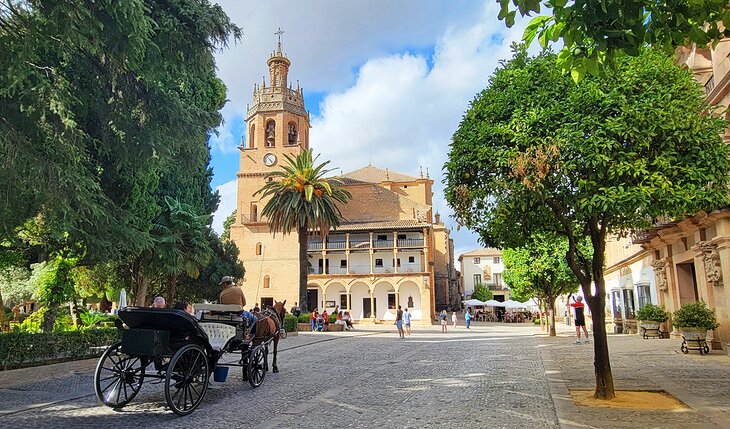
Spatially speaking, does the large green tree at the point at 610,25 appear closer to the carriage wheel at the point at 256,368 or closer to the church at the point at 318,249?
the carriage wheel at the point at 256,368

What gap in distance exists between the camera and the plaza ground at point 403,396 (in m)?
6.73

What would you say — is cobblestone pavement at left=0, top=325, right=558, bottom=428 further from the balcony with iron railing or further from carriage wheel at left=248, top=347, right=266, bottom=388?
the balcony with iron railing

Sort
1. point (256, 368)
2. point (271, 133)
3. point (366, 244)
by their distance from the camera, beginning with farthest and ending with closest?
point (271, 133) < point (366, 244) < point (256, 368)

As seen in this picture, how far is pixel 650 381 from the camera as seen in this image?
979cm

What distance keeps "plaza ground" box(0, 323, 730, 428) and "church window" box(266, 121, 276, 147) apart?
131 ft

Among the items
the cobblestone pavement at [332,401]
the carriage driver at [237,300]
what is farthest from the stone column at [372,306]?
the carriage driver at [237,300]

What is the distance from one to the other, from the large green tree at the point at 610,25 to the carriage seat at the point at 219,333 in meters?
6.32

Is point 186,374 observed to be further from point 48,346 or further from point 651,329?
point 651,329

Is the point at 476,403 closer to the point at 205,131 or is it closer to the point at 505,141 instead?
the point at 505,141

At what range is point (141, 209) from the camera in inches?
620

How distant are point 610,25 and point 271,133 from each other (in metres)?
49.7

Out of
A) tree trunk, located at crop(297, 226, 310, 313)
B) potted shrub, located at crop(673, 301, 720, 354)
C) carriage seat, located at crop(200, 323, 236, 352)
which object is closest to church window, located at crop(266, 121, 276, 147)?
→ tree trunk, located at crop(297, 226, 310, 313)

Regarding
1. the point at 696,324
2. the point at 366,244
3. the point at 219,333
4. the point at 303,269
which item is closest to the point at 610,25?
the point at 219,333

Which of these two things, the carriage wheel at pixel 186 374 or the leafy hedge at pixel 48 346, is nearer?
the carriage wheel at pixel 186 374
